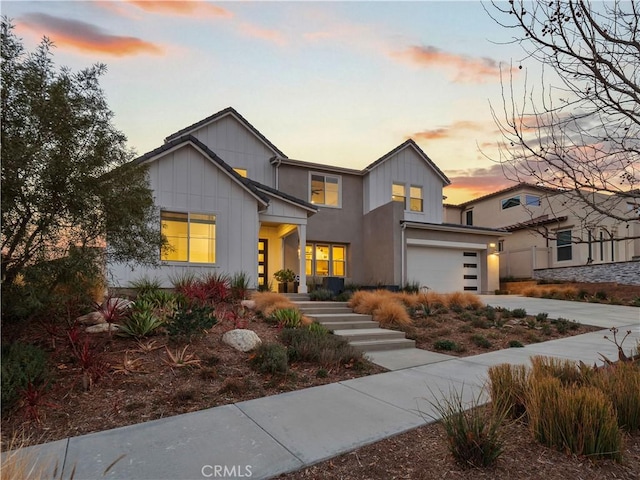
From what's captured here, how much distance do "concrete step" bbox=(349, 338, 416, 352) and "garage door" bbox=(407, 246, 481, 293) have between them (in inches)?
373

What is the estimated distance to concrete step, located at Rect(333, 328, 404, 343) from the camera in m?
8.23

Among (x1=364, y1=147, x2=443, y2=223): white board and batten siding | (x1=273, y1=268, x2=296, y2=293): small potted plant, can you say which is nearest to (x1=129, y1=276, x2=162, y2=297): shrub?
(x1=273, y1=268, x2=296, y2=293): small potted plant

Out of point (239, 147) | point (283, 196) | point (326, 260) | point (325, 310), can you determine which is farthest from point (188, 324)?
point (326, 260)

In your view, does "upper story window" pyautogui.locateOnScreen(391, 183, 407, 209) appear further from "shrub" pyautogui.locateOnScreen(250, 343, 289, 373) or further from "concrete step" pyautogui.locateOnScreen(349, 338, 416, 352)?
"shrub" pyautogui.locateOnScreen(250, 343, 289, 373)

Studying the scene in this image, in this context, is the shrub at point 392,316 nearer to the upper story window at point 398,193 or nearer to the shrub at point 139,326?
the shrub at point 139,326

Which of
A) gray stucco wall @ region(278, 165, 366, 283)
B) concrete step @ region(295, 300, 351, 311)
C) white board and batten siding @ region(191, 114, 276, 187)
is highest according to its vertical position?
white board and batten siding @ region(191, 114, 276, 187)

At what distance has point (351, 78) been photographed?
9.95 metres

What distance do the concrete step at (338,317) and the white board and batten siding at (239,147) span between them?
27.6ft

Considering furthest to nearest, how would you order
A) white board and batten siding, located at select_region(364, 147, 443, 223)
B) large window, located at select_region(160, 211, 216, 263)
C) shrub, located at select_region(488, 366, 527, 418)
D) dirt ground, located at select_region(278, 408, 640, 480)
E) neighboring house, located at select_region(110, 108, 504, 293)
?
white board and batten siding, located at select_region(364, 147, 443, 223)
neighboring house, located at select_region(110, 108, 504, 293)
large window, located at select_region(160, 211, 216, 263)
shrub, located at select_region(488, 366, 527, 418)
dirt ground, located at select_region(278, 408, 640, 480)

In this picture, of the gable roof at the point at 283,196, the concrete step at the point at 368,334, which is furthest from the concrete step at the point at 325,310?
the gable roof at the point at 283,196

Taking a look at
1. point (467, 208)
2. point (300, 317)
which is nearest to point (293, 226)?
point (300, 317)

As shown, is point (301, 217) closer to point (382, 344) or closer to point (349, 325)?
point (349, 325)

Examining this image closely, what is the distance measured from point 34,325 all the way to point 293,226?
374 inches

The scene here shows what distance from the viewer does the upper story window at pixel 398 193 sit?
19062 mm
